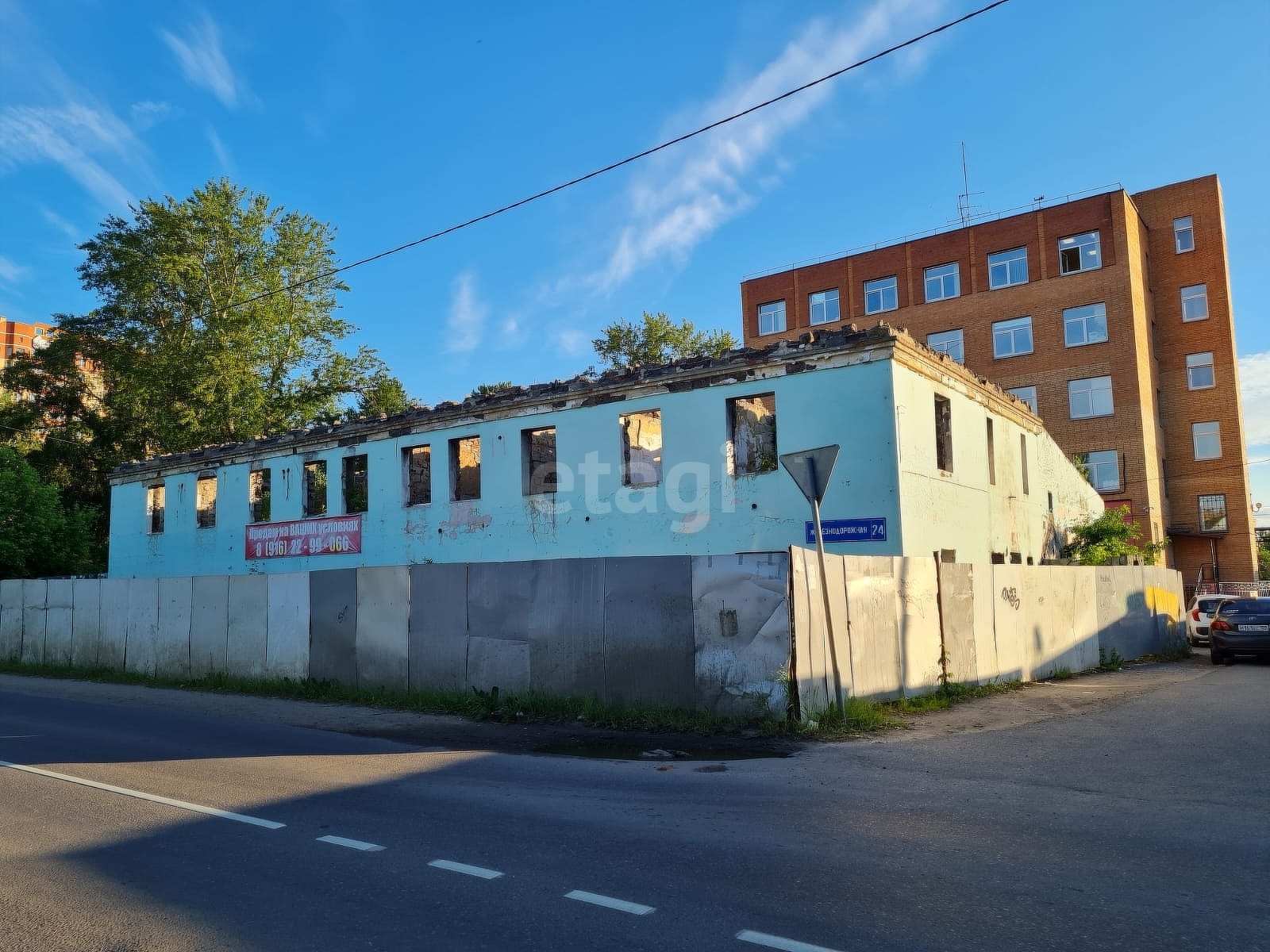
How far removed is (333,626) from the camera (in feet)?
50.5

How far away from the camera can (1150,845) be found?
5.53 metres

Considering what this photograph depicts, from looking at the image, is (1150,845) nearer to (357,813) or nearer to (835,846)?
(835,846)

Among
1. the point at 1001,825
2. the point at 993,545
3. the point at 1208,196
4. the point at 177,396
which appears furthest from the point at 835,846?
the point at 1208,196

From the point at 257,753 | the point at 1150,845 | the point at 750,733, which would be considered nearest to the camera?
the point at 1150,845

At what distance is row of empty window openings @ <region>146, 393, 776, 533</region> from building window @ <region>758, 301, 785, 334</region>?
95.0 feet

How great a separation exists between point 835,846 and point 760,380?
1314 cm

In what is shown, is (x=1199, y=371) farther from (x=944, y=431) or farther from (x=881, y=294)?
(x=944, y=431)

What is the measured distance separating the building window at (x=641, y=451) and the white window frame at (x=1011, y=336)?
27319mm

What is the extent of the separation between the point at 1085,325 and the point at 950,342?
589cm

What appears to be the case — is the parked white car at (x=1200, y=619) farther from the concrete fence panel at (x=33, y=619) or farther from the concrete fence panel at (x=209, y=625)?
the concrete fence panel at (x=33, y=619)

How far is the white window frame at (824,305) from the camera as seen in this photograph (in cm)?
4644

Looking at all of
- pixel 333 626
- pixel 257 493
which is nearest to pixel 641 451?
pixel 333 626

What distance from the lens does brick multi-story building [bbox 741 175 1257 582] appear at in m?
38.7

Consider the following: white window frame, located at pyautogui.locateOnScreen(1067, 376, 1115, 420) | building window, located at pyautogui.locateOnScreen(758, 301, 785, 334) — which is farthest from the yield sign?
building window, located at pyautogui.locateOnScreen(758, 301, 785, 334)
